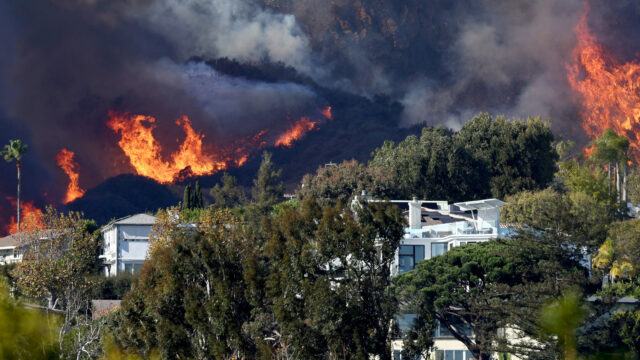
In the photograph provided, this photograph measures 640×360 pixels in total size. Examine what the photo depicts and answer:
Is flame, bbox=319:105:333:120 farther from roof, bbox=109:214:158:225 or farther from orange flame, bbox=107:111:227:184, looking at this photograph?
roof, bbox=109:214:158:225

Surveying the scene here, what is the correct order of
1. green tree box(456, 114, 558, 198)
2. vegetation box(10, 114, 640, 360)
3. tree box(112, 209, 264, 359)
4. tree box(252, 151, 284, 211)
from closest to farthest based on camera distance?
vegetation box(10, 114, 640, 360), tree box(112, 209, 264, 359), green tree box(456, 114, 558, 198), tree box(252, 151, 284, 211)

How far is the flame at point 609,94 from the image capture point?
16262cm

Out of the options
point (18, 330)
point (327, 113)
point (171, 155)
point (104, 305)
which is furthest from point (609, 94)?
point (18, 330)

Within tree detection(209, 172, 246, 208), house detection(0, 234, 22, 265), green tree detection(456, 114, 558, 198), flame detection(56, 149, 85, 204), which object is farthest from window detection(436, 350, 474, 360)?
flame detection(56, 149, 85, 204)

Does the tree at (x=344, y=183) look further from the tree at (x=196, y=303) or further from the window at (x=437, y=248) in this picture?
the tree at (x=196, y=303)

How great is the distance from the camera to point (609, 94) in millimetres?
163000

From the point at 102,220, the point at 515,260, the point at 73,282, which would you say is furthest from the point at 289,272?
the point at 102,220

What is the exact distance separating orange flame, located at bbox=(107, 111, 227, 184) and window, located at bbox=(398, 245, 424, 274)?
Answer: 6672 cm

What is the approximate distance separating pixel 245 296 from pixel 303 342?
4.40 m

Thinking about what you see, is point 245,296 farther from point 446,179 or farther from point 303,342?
point 446,179

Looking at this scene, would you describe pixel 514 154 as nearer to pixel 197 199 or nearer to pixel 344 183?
pixel 344 183

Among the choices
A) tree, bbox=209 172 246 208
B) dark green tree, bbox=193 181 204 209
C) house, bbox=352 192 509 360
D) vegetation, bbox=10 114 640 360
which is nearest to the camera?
vegetation, bbox=10 114 640 360

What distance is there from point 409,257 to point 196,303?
2984 cm

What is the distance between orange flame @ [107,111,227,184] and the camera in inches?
5226
